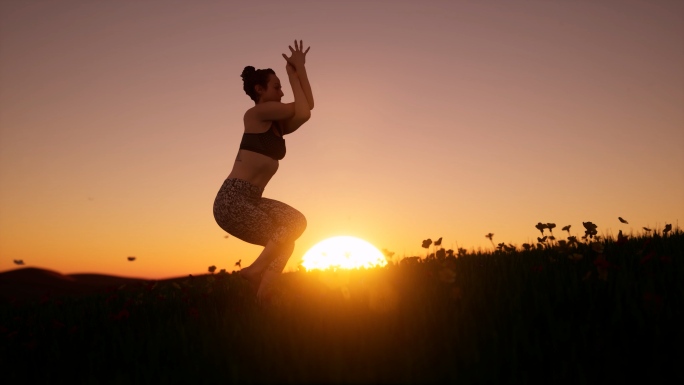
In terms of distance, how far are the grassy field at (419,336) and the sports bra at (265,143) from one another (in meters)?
1.53

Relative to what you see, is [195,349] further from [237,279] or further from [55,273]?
[55,273]

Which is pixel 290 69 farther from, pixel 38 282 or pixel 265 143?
pixel 38 282

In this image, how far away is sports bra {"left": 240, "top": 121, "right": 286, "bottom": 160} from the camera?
18.1 feet

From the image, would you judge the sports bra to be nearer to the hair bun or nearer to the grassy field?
the hair bun

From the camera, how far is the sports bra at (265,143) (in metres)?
5.52

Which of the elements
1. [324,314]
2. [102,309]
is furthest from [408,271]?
[102,309]

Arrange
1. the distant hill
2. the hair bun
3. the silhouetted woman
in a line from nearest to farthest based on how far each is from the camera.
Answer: the silhouetted woman < the hair bun < the distant hill

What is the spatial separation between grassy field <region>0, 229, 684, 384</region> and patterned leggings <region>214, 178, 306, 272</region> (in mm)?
674

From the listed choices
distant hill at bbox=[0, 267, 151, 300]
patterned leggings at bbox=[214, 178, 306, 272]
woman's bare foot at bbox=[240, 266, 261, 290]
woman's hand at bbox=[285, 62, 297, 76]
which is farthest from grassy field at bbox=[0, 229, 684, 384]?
distant hill at bbox=[0, 267, 151, 300]

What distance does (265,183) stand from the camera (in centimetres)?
571

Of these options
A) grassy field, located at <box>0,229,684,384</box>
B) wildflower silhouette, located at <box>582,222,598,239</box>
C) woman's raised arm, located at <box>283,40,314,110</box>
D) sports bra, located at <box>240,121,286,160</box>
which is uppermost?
woman's raised arm, located at <box>283,40,314,110</box>

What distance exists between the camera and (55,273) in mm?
14297

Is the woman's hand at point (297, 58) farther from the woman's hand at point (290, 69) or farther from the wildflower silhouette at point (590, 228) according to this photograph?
the wildflower silhouette at point (590, 228)

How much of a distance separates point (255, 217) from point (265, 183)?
0.40 m
